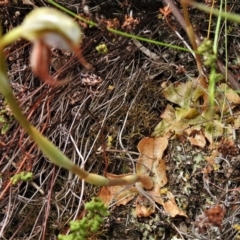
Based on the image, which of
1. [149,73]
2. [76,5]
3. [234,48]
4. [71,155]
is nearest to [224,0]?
[234,48]

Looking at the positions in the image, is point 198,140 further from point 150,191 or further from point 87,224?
point 87,224

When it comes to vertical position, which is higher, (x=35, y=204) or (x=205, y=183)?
(x=35, y=204)

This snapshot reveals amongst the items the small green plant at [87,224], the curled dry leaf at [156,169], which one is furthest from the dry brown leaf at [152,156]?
the small green plant at [87,224]

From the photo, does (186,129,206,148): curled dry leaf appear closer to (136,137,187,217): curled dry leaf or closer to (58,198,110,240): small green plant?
(136,137,187,217): curled dry leaf

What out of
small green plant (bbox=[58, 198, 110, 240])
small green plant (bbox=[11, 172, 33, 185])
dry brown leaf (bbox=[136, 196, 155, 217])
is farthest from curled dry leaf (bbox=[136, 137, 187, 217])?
small green plant (bbox=[11, 172, 33, 185])

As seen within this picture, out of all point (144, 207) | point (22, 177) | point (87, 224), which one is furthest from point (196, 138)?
point (22, 177)

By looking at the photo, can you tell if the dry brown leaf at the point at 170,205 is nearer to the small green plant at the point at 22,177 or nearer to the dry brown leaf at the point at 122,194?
the dry brown leaf at the point at 122,194

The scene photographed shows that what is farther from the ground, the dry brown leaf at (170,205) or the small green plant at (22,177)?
the small green plant at (22,177)

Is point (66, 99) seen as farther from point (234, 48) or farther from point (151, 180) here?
point (234, 48)
